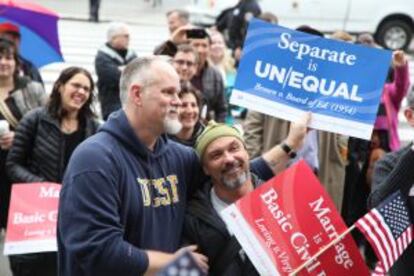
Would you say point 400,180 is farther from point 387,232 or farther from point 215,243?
point 215,243

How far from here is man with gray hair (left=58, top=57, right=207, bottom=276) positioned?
2.87 metres

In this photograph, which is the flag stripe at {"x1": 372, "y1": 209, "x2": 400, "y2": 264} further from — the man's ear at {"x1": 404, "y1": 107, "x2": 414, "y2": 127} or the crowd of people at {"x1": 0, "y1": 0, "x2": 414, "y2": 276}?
the man's ear at {"x1": 404, "y1": 107, "x2": 414, "y2": 127}

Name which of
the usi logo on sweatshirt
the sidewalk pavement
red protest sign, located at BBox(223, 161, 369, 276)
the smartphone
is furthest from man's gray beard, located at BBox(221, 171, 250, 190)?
the sidewalk pavement

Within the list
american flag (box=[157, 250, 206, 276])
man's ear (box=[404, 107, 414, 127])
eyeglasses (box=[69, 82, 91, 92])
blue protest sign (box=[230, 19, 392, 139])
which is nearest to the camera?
american flag (box=[157, 250, 206, 276])

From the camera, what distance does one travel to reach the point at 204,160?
338 centimetres

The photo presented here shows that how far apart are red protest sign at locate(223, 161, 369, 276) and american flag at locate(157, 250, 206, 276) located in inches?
40.0

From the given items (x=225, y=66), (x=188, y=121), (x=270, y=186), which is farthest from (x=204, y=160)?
(x=225, y=66)

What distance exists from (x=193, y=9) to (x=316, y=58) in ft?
45.1

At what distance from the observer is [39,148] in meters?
4.95

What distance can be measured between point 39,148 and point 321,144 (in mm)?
1936

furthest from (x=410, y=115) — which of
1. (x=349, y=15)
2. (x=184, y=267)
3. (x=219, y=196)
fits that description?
(x=349, y=15)

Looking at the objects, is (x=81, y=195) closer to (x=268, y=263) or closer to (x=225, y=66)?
(x=268, y=263)

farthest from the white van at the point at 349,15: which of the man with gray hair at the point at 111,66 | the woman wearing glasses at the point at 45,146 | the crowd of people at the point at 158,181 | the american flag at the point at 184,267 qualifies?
the american flag at the point at 184,267

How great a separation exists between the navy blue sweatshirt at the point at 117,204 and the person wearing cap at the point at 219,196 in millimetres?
88
